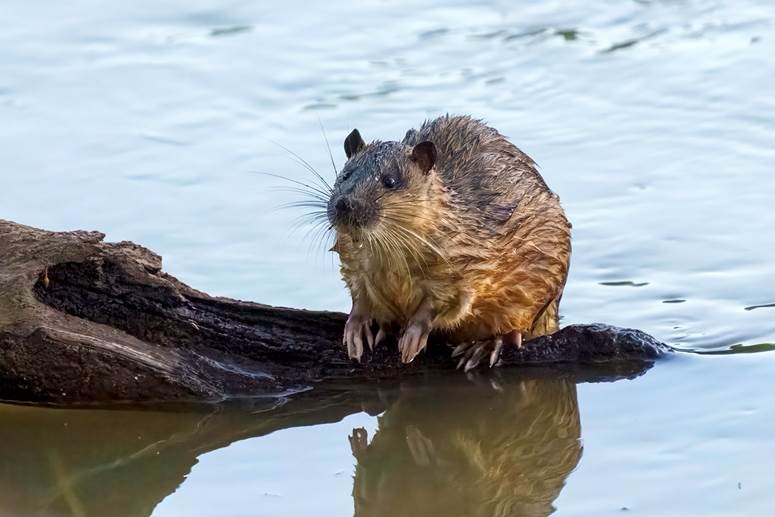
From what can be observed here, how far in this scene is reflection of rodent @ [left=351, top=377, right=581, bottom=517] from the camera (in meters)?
6.51

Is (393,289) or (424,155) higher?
(424,155)

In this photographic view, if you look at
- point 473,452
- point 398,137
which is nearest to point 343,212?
point 473,452

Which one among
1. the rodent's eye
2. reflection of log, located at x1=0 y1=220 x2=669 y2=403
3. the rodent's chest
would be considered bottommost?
reflection of log, located at x1=0 y1=220 x2=669 y2=403

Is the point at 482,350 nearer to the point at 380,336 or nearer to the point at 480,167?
the point at 380,336

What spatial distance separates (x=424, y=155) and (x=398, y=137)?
3.28 m

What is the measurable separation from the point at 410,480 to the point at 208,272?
104 inches

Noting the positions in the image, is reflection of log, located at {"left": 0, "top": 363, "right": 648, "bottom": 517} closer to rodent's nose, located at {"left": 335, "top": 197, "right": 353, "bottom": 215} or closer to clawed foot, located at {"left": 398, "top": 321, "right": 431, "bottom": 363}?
clawed foot, located at {"left": 398, "top": 321, "right": 431, "bottom": 363}

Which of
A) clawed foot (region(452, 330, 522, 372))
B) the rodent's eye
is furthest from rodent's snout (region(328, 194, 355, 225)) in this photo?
clawed foot (region(452, 330, 522, 372))

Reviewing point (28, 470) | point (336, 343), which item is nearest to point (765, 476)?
point (336, 343)

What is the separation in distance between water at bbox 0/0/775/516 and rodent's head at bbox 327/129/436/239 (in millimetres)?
956

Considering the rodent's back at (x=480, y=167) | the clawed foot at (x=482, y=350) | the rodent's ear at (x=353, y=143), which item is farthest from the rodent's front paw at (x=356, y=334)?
the rodent's ear at (x=353, y=143)

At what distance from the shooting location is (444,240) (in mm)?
7355

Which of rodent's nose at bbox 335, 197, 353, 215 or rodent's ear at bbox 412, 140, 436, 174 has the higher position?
rodent's ear at bbox 412, 140, 436, 174

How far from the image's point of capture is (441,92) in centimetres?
1161
